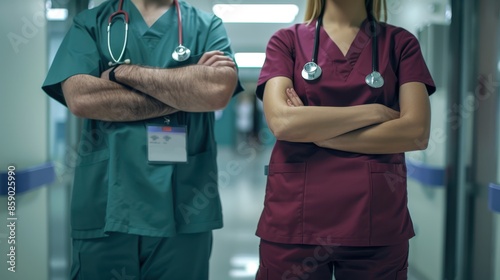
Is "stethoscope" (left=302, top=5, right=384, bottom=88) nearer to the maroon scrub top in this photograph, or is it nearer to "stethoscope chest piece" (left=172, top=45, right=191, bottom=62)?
the maroon scrub top

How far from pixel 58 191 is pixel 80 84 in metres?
→ 0.92

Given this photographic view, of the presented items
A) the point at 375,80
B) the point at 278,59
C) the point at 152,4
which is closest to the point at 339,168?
the point at 375,80

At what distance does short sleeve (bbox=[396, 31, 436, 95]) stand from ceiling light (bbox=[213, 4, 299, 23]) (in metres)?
0.94

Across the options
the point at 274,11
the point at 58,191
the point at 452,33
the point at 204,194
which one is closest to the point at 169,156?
the point at 204,194

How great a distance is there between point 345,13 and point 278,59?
26 centimetres

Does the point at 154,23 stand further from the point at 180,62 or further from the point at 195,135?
the point at 195,135

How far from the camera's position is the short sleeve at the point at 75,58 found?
4.42 ft

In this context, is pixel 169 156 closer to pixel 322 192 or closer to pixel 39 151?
pixel 322 192

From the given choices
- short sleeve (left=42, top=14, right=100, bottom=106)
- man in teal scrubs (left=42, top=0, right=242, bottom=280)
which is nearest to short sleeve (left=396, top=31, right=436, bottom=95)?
man in teal scrubs (left=42, top=0, right=242, bottom=280)

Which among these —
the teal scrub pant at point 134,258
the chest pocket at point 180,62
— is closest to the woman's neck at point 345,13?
the chest pocket at point 180,62

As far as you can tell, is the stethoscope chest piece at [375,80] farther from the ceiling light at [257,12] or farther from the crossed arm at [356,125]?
the ceiling light at [257,12]

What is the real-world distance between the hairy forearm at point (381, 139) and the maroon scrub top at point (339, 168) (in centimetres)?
4

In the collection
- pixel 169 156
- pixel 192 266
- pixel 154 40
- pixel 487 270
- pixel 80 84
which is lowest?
pixel 487 270

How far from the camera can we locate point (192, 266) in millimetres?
1395
